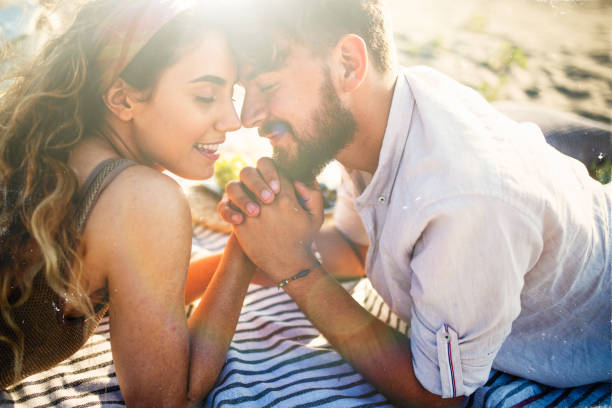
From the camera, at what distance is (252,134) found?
208 inches

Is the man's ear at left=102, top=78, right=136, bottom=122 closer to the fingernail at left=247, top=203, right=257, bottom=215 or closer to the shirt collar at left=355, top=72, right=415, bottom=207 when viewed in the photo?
the fingernail at left=247, top=203, right=257, bottom=215

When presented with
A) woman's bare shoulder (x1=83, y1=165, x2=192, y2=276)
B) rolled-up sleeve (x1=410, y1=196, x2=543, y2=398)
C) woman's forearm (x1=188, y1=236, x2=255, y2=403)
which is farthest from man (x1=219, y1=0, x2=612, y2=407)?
woman's bare shoulder (x1=83, y1=165, x2=192, y2=276)

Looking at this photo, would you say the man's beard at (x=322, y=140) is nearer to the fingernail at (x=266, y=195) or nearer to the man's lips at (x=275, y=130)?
the man's lips at (x=275, y=130)

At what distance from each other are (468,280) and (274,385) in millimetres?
1060

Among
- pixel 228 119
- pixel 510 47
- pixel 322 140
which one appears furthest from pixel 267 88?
pixel 510 47

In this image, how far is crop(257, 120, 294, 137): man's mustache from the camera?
7.60ft

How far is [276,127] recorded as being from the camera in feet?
7.69

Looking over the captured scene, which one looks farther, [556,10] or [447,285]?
[556,10]

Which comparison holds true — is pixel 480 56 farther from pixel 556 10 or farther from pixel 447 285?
pixel 447 285

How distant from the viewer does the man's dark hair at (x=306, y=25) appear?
2.06 meters

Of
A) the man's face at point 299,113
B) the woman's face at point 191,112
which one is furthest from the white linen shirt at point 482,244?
the woman's face at point 191,112

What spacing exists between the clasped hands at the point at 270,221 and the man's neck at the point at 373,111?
413 mm

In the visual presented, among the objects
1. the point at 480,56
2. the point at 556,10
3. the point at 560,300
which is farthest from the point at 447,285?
the point at 556,10

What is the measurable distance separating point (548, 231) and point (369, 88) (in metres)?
1.05
